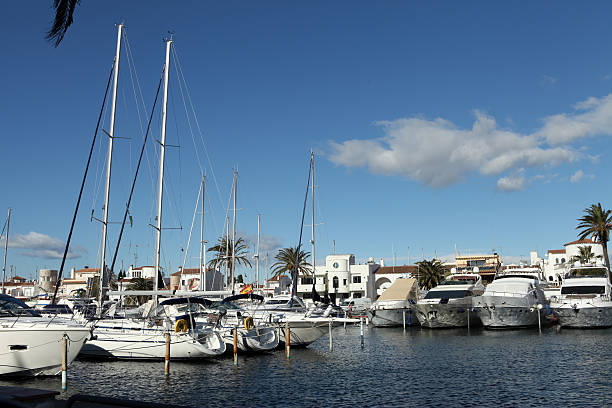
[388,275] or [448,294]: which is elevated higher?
[388,275]

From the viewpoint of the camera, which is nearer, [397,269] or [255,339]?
[255,339]

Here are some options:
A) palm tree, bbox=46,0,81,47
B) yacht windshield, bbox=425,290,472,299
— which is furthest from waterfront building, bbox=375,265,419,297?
palm tree, bbox=46,0,81,47

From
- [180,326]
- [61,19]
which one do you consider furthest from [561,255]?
[61,19]

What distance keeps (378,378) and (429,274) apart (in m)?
69.2

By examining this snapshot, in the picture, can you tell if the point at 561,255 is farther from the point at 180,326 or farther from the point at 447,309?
the point at 180,326

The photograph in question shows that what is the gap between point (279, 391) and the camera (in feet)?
69.8

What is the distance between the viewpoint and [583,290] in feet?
147

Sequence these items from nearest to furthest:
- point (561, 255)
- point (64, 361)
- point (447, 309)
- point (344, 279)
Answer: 1. point (64, 361)
2. point (447, 309)
3. point (344, 279)
4. point (561, 255)

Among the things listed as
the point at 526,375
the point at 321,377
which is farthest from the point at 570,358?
the point at 321,377

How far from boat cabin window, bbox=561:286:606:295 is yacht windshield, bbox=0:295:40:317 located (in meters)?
38.9

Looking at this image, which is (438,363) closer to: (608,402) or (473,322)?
(608,402)

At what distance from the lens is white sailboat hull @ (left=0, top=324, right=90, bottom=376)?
22375 mm

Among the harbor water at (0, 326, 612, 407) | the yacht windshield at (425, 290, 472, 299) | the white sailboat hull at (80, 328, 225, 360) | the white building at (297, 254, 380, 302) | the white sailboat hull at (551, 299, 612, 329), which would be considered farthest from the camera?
the white building at (297, 254, 380, 302)

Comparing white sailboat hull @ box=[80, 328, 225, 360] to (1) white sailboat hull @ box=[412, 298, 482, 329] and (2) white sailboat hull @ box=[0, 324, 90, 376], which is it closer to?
(2) white sailboat hull @ box=[0, 324, 90, 376]
